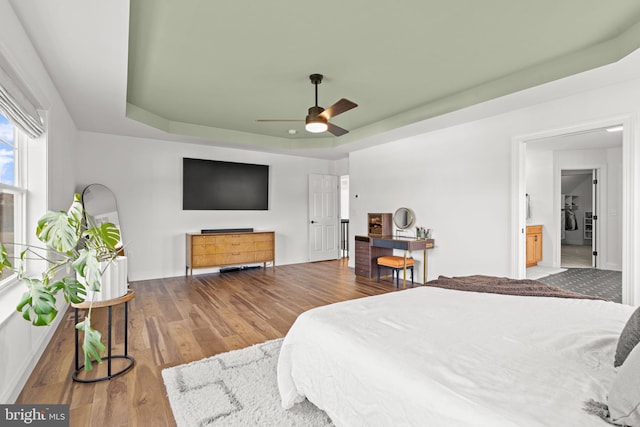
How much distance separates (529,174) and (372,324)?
6577mm

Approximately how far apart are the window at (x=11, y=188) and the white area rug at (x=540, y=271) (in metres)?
6.56

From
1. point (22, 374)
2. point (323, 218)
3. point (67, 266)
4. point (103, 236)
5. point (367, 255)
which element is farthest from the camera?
point (323, 218)

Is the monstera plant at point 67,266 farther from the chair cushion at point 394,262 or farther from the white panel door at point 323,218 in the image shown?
the white panel door at point 323,218

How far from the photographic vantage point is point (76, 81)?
309cm

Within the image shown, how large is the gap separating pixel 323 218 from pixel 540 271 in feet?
14.3

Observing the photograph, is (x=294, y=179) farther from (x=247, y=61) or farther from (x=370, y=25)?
(x=370, y=25)

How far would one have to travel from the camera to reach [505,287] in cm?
232

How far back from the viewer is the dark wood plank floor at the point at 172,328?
76.5 inches

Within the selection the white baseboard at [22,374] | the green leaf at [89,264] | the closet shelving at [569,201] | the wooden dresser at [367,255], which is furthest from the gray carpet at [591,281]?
the white baseboard at [22,374]

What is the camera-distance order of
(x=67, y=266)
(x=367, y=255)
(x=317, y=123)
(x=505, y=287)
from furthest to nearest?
1. (x=367, y=255)
2. (x=317, y=123)
3. (x=505, y=287)
4. (x=67, y=266)

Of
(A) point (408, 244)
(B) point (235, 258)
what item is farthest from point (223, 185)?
(A) point (408, 244)

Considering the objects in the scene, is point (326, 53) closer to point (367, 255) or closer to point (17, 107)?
point (17, 107)

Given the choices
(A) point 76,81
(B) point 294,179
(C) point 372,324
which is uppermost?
(A) point 76,81

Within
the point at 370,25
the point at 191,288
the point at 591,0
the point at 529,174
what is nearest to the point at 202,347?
the point at 191,288
